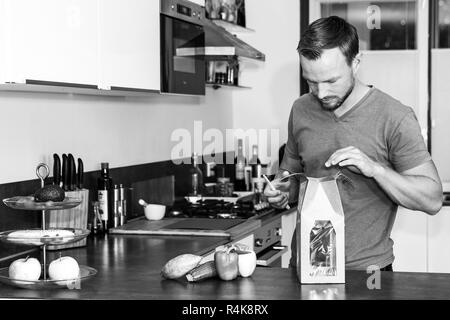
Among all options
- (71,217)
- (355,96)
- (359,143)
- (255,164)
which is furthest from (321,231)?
(255,164)

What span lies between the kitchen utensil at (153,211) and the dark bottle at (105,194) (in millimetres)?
359

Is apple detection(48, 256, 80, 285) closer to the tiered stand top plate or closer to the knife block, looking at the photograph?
the tiered stand top plate

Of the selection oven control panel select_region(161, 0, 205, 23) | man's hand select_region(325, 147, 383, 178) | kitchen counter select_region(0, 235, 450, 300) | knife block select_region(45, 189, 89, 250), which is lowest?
kitchen counter select_region(0, 235, 450, 300)

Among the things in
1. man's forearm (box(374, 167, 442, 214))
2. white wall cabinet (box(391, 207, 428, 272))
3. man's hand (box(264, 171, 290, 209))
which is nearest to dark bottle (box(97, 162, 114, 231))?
man's hand (box(264, 171, 290, 209))

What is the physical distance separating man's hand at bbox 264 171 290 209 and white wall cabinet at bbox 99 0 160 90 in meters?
0.77

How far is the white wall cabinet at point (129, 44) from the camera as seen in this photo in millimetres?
3012

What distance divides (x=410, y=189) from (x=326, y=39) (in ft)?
1.77

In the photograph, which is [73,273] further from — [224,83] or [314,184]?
[224,83]

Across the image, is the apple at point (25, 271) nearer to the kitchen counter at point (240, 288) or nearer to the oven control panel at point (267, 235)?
the kitchen counter at point (240, 288)

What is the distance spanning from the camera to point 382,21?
5.45 meters

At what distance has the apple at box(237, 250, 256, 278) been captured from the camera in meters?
2.33

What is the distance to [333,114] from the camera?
2678 millimetres

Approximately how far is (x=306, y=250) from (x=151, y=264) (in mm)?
786

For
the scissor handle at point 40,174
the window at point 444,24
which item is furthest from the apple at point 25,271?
the window at point 444,24
